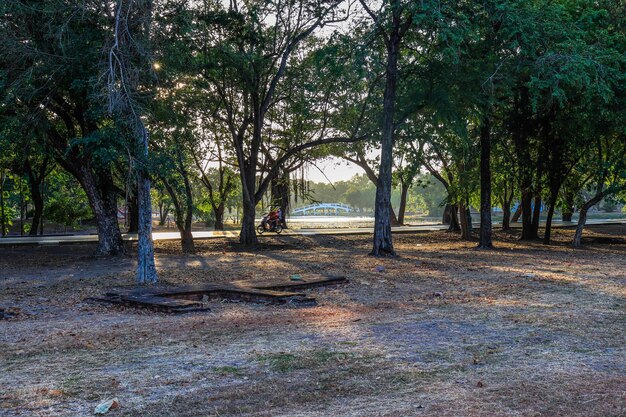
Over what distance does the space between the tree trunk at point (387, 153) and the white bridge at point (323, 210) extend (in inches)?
2972

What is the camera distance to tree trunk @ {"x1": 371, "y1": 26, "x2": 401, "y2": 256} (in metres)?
20.4

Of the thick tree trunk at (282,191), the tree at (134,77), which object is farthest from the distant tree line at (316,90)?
the thick tree trunk at (282,191)

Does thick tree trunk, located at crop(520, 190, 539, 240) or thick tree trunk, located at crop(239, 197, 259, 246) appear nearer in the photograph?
thick tree trunk, located at crop(239, 197, 259, 246)

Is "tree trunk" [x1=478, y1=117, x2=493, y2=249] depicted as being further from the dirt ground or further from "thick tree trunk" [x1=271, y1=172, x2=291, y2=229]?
"thick tree trunk" [x1=271, y1=172, x2=291, y2=229]

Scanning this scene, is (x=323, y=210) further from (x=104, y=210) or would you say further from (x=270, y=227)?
(x=104, y=210)

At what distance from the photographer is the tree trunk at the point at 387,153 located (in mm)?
20375

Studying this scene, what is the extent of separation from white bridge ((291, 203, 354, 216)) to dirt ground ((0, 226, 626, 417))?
83.1m

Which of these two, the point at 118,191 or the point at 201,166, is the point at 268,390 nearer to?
the point at 118,191

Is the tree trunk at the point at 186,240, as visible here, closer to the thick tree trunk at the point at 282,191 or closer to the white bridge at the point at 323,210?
the thick tree trunk at the point at 282,191

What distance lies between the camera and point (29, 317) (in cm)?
1022

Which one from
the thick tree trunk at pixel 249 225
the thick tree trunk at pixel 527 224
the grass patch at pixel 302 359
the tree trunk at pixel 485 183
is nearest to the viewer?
the grass patch at pixel 302 359

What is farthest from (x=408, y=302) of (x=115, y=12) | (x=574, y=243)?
(x=574, y=243)

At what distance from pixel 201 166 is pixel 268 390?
2883 cm

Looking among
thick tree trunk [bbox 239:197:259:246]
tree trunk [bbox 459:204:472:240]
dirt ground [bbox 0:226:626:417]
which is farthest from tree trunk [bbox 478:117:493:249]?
dirt ground [bbox 0:226:626:417]
